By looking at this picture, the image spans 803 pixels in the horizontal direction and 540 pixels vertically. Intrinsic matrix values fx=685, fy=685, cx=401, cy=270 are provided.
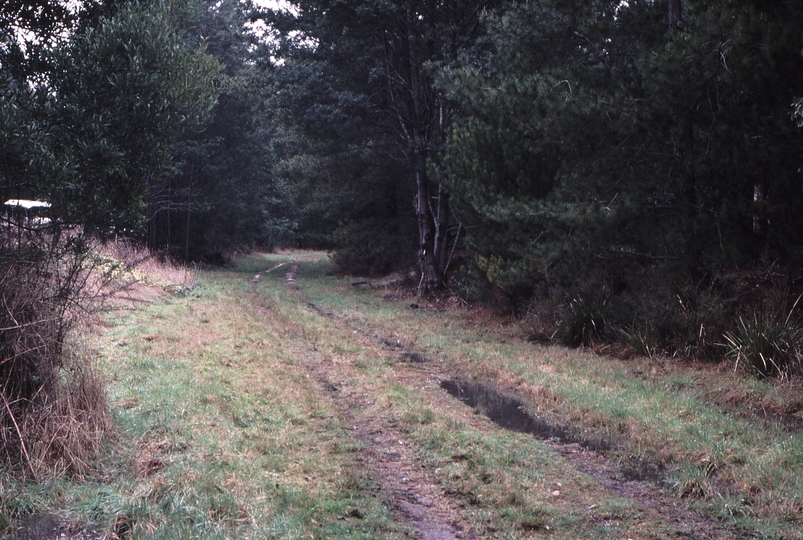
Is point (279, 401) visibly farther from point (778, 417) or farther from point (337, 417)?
point (778, 417)

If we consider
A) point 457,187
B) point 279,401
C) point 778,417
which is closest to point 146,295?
point 457,187

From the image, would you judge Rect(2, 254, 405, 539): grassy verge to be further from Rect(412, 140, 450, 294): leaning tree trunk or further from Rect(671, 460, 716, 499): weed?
Rect(412, 140, 450, 294): leaning tree trunk

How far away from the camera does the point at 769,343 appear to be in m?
9.77

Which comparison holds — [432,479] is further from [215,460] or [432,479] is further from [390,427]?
[215,460]

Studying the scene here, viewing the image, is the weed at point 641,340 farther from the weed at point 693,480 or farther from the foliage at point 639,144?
the weed at point 693,480

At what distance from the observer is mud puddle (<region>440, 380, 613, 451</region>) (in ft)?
25.2

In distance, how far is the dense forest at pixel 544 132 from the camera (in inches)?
267

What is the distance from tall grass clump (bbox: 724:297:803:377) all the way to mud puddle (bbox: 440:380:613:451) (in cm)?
351

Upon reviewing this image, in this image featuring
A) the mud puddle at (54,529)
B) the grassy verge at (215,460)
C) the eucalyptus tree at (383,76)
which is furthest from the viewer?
the eucalyptus tree at (383,76)

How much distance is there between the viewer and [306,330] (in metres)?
14.6

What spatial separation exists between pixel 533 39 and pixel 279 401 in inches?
371

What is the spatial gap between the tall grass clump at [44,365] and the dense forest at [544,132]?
0.31m

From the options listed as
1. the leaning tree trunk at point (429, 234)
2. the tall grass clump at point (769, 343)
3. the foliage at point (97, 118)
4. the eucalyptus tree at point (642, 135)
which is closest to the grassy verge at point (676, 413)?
the tall grass clump at point (769, 343)

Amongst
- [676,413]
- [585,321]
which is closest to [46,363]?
[676,413]
